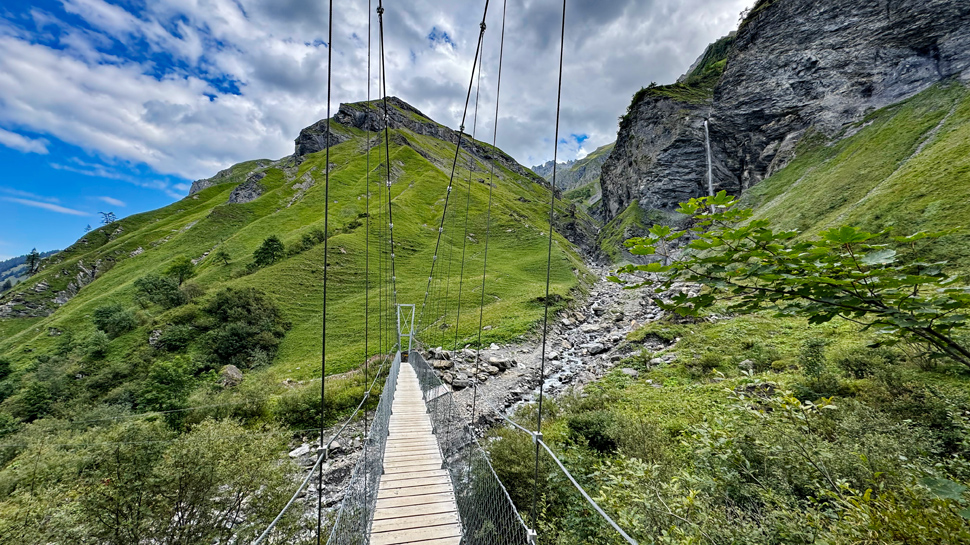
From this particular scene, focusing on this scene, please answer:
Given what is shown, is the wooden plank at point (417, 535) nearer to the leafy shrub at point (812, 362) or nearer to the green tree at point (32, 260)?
the leafy shrub at point (812, 362)

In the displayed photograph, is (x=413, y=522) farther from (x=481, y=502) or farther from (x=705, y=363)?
(x=705, y=363)

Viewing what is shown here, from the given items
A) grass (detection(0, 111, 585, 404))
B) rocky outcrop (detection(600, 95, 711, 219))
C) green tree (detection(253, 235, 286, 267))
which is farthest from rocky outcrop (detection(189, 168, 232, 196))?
rocky outcrop (detection(600, 95, 711, 219))

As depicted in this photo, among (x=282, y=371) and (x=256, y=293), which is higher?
(x=256, y=293)

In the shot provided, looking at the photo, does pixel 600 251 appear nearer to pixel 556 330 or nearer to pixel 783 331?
pixel 556 330

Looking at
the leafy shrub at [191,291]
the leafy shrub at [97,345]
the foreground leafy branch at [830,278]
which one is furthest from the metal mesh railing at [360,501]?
the leafy shrub at [191,291]

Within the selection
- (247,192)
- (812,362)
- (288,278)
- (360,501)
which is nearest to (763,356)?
(812,362)

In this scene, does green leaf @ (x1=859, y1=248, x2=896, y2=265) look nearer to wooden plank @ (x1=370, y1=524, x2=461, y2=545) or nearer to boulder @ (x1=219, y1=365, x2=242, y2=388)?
→ wooden plank @ (x1=370, y1=524, x2=461, y2=545)

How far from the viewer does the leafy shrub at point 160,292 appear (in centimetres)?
3067

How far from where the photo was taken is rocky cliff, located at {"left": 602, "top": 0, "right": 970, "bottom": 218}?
32.8m

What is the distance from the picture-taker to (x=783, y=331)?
12141mm

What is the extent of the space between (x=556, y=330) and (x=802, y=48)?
5030cm

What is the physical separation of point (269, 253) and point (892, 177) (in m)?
53.9

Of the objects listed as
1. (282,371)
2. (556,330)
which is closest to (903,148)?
(556,330)

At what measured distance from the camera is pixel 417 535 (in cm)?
520
